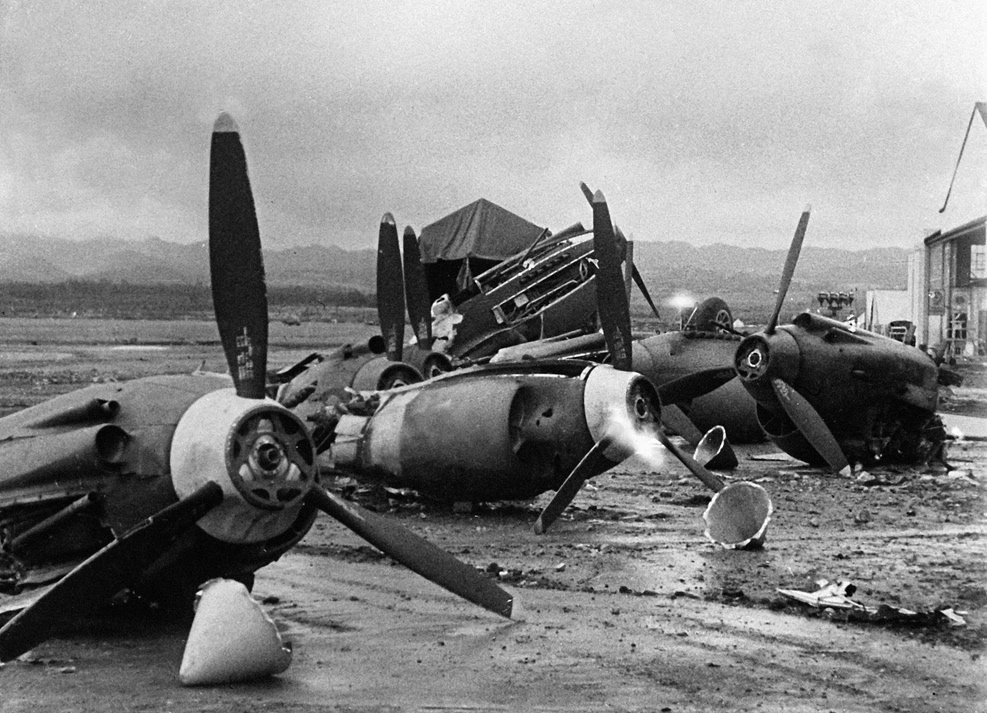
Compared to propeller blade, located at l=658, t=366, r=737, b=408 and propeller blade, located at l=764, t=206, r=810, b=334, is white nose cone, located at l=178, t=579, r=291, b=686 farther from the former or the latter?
propeller blade, located at l=764, t=206, r=810, b=334

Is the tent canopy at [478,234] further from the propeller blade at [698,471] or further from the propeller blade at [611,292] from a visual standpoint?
the propeller blade at [698,471]

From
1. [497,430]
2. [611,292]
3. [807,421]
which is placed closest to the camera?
[611,292]

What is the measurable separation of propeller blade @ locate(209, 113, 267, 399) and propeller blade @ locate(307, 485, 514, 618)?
3.47 feet

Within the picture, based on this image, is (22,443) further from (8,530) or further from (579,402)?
(579,402)

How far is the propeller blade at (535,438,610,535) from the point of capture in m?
11.6

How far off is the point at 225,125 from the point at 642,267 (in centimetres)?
12666

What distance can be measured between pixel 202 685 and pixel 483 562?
4.11m

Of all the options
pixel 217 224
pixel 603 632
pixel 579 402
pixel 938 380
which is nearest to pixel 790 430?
pixel 938 380

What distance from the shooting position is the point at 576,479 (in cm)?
1162

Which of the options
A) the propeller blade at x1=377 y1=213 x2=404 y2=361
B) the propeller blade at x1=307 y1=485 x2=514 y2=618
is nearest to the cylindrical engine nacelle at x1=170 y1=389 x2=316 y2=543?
the propeller blade at x1=307 y1=485 x2=514 y2=618

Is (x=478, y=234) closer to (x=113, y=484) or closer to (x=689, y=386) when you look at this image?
(x=689, y=386)

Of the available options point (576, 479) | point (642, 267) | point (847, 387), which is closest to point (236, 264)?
point (576, 479)

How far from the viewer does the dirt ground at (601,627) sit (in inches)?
269

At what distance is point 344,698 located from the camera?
22.2 ft
